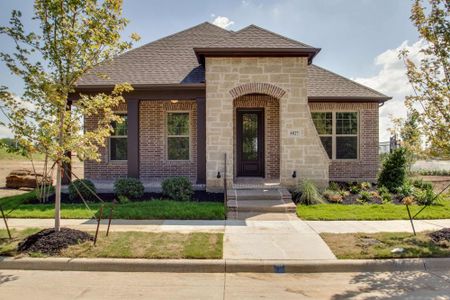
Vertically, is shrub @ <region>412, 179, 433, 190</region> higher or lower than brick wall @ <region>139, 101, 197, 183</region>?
lower

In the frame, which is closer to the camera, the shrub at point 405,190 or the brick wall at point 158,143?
the shrub at point 405,190

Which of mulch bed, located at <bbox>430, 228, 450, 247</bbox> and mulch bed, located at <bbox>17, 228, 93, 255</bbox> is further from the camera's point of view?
mulch bed, located at <bbox>430, 228, 450, 247</bbox>

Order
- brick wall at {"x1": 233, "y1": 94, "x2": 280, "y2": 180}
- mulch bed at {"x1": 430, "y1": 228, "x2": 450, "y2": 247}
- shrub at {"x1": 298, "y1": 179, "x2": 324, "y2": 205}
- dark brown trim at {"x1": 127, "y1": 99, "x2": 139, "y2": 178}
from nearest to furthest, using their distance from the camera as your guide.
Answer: mulch bed at {"x1": 430, "y1": 228, "x2": 450, "y2": 247} → shrub at {"x1": 298, "y1": 179, "x2": 324, "y2": 205} → dark brown trim at {"x1": 127, "y1": 99, "x2": 139, "y2": 178} → brick wall at {"x1": 233, "y1": 94, "x2": 280, "y2": 180}

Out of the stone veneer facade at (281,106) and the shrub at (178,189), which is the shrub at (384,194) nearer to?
the stone veneer facade at (281,106)

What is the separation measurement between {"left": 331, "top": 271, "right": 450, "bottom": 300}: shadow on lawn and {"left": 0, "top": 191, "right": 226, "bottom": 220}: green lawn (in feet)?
13.6

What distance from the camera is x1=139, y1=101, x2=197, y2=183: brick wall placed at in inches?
516

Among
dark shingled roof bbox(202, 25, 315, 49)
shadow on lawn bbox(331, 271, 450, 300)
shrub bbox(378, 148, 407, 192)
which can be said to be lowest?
shadow on lawn bbox(331, 271, 450, 300)

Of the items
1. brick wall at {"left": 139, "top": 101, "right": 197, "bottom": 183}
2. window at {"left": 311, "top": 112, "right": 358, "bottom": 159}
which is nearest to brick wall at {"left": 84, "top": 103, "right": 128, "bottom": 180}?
brick wall at {"left": 139, "top": 101, "right": 197, "bottom": 183}

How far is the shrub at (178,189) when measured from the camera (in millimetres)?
10172

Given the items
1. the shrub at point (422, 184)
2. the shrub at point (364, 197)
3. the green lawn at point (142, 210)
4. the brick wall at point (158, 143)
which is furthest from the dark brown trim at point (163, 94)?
the shrub at point (422, 184)

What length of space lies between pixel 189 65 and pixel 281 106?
4527 mm

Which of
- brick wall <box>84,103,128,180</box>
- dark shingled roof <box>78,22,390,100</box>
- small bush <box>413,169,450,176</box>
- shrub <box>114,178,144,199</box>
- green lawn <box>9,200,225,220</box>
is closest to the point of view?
green lawn <box>9,200,225,220</box>

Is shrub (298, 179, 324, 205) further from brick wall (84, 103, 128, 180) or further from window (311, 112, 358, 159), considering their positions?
brick wall (84, 103, 128, 180)

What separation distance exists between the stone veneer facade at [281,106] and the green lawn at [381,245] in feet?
13.9
